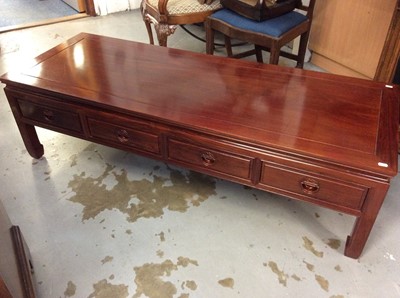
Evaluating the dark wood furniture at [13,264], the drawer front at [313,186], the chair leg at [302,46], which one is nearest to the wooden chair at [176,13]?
the chair leg at [302,46]

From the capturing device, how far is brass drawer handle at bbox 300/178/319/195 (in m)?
1.15

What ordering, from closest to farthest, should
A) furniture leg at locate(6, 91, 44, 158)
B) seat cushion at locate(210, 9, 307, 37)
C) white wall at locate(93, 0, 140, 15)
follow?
furniture leg at locate(6, 91, 44, 158) → seat cushion at locate(210, 9, 307, 37) → white wall at locate(93, 0, 140, 15)

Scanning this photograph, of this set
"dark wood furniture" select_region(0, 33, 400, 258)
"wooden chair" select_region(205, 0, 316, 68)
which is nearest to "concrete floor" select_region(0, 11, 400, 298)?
"dark wood furniture" select_region(0, 33, 400, 258)

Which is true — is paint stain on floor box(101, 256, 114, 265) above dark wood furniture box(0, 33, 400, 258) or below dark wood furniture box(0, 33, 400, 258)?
below

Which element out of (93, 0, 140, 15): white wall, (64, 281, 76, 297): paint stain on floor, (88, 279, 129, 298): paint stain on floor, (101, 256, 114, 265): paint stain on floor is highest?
(93, 0, 140, 15): white wall

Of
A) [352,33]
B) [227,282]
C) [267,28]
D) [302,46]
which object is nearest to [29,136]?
[227,282]

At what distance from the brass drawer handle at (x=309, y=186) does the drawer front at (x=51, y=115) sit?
924 mm

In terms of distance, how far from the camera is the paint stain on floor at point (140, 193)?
151cm

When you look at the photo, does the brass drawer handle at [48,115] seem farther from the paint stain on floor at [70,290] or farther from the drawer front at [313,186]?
the drawer front at [313,186]

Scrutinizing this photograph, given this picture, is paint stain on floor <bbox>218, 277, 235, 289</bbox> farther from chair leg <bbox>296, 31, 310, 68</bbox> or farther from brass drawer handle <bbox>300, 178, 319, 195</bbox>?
chair leg <bbox>296, 31, 310, 68</bbox>

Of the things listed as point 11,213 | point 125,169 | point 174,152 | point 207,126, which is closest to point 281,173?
point 207,126

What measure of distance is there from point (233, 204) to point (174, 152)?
0.38 metres

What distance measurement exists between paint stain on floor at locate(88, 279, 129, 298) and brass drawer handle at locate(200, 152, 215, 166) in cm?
52

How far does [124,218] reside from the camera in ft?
4.81
